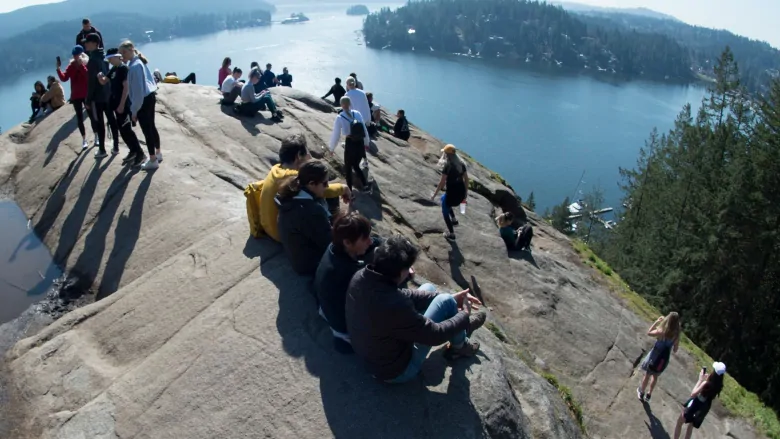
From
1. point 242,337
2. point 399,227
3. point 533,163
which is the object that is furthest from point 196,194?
point 533,163

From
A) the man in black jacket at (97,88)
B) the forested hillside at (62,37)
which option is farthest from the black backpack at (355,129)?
the forested hillside at (62,37)

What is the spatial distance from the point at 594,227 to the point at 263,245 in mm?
64804

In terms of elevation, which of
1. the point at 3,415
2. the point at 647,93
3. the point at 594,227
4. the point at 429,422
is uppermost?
the point at 429,422

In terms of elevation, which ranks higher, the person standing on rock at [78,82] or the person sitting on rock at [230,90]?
the person standing on rock at [78,82]

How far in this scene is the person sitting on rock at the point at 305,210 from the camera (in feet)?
21.4

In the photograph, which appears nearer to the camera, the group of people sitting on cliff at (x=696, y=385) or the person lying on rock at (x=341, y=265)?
the person lying on rock at (x=341, y=265)

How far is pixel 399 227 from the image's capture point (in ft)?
44.7

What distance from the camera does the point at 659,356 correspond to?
10836 mm

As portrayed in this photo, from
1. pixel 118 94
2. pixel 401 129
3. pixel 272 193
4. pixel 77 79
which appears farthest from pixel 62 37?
pixel 272 193

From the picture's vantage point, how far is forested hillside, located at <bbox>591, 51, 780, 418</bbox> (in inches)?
992

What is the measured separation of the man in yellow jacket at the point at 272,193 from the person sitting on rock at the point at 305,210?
71cm

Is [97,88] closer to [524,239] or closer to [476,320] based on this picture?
[476,320]

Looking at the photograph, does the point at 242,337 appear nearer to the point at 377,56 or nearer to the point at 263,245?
the point at 263,245

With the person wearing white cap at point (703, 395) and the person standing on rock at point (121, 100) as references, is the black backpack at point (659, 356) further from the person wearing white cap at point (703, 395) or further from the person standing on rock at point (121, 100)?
the person standing on rock at point (121, 100)
